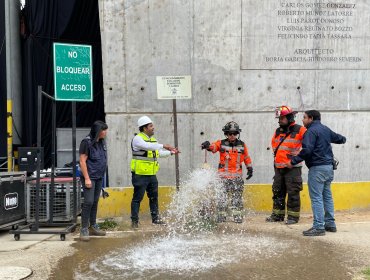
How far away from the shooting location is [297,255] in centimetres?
548

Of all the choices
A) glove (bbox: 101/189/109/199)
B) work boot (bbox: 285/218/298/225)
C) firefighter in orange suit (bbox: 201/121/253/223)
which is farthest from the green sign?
work boot (bbox: 285/218/298/225)

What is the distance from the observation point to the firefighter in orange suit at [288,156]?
7309 millimetres

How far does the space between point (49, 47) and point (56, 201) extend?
22.2 feet

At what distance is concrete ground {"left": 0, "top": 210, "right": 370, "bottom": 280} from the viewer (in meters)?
5.08

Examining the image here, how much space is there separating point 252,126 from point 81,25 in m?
6.83

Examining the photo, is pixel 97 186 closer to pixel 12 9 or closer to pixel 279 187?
pixel 279 187

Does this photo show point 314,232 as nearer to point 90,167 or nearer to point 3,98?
point 90,167

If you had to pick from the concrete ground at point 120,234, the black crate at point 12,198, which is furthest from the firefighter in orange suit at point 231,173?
the black crate at point 12,198

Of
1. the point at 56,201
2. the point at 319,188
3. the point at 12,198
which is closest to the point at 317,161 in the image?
the point at 319,188

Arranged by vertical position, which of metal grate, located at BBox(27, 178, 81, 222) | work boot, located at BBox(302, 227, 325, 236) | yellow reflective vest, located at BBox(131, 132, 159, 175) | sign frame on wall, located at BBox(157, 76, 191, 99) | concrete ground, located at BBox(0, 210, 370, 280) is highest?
sign frame on wall, located at BBox(157, 76, 191, 99)

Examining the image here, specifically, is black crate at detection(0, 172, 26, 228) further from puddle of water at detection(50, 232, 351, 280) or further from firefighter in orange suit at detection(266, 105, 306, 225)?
firefighter in orange suit at detection(266, 105, 306, 225)

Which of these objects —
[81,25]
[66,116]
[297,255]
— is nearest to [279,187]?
[297,255]

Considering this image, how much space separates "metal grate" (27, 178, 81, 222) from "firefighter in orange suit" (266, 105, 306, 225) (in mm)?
3619

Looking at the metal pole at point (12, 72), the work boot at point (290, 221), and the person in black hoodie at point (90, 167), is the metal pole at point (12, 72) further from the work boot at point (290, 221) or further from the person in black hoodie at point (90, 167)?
the work boot at point (290, 221)
